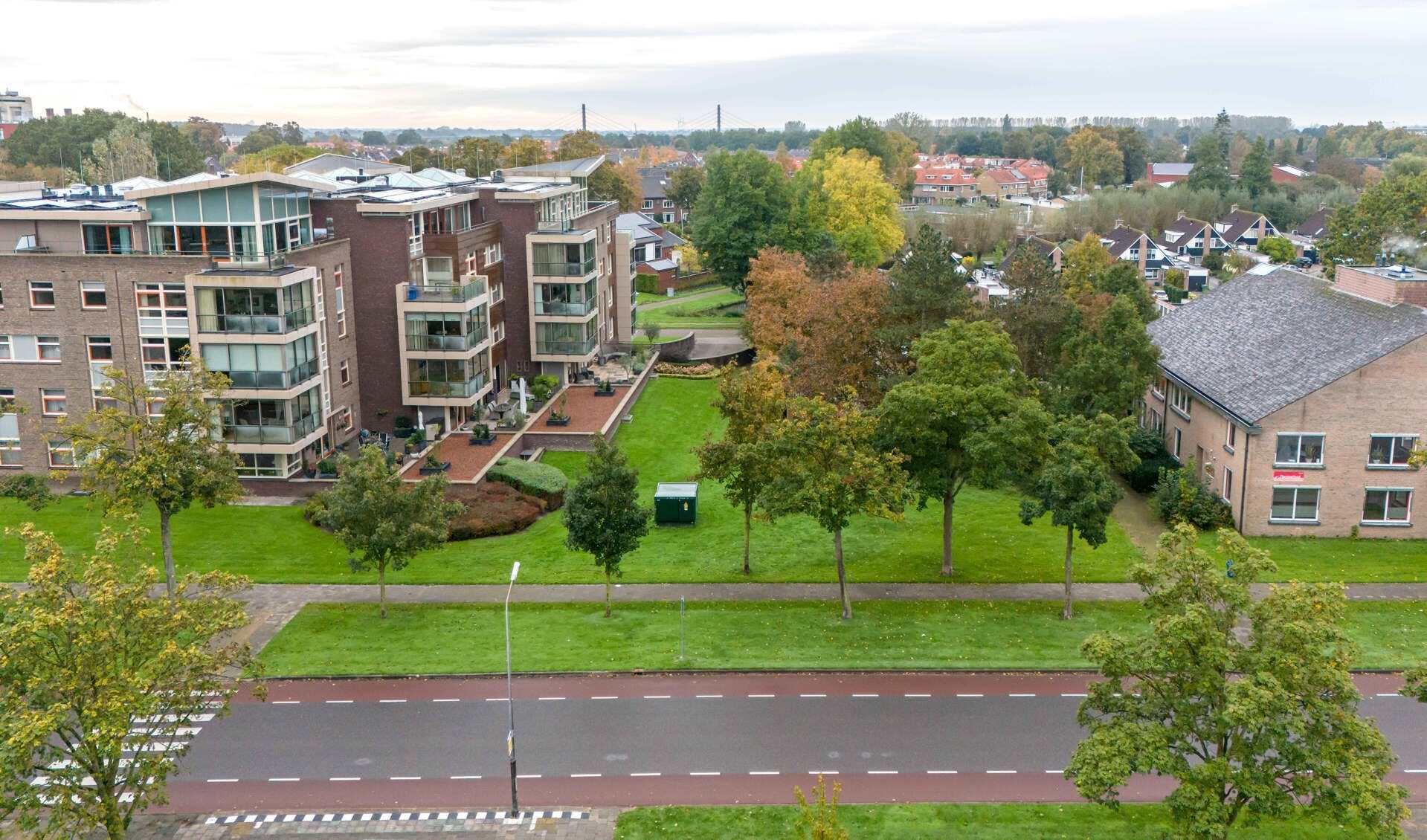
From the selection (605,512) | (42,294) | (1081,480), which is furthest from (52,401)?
(1081,480)

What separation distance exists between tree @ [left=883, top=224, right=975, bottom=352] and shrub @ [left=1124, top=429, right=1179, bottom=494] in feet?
31.2

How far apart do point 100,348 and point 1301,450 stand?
45.7 m

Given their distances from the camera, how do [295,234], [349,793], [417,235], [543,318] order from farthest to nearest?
[543,318]
[417,235]
[295,234]
[349,793]

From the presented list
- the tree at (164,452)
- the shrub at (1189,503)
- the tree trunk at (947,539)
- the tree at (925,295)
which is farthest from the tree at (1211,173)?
the tree at (164,452)

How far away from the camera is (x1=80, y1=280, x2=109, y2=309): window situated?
44.4 m

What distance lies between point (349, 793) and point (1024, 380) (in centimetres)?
2673

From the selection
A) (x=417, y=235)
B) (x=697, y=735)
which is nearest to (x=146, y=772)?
(x=697, y=735)

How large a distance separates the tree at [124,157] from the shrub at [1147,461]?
81.8 m

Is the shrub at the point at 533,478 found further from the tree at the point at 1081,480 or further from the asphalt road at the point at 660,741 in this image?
the tree at the point at 1081,480

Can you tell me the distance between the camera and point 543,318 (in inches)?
2457

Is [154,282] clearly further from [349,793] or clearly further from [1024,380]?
[1024,380]

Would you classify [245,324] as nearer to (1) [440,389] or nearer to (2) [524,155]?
(1) [440,389]

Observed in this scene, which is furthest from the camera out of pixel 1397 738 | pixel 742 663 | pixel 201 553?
pixel 201 553

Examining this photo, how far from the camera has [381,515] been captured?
111 ft
